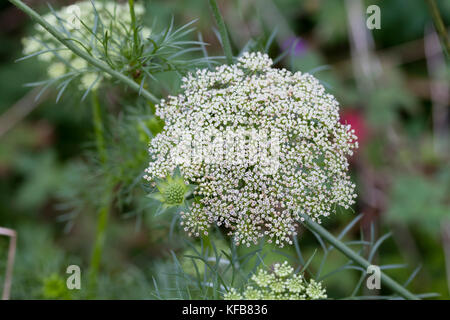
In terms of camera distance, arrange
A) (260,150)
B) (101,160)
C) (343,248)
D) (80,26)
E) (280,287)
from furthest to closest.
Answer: (101,160)
(80,26)
(343,248)
(280,287)
(260,150)

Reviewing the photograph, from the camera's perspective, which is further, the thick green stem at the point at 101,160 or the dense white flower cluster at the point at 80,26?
the thick green stem at the point at 101,160

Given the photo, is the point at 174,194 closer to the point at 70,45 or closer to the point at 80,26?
the point at 70,45

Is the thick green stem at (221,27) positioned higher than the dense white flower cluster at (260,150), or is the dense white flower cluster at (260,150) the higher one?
the thick green stem at (221,27)

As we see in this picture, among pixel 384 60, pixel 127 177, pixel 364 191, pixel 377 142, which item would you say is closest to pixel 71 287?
pixel 127 177

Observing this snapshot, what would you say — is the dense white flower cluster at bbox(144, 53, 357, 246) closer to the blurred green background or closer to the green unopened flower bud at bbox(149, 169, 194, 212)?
the green unopened flower bud at bbox(149, 169, 194, 212)

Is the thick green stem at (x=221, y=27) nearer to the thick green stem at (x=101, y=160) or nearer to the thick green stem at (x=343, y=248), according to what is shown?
the thick green stem at (x=343, y=248)

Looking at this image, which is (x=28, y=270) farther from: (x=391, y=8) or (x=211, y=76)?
(x=391, y=8)

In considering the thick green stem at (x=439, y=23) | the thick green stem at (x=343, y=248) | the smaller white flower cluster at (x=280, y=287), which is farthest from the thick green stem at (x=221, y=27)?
the thick green stem at (x=439, y=23)

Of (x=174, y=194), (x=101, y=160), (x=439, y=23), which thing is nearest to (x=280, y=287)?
(x=174, y=194)
